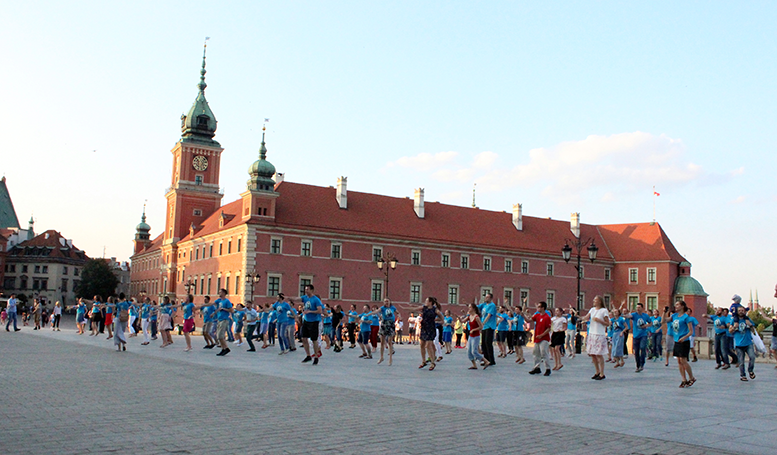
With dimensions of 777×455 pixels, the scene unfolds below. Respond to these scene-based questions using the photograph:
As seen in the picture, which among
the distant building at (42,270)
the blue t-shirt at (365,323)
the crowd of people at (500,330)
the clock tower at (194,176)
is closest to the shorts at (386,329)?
the crowd of people at (500,330)

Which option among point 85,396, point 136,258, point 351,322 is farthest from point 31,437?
point 136,258

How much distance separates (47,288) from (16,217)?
2377 cm

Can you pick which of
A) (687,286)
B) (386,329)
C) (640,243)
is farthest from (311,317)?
(640,243)

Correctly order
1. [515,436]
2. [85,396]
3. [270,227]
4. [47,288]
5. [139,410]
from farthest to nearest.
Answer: [47,288] < [270,227] < [85,396] < [139,410] < [515,436]

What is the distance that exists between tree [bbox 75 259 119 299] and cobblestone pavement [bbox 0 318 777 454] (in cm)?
8470

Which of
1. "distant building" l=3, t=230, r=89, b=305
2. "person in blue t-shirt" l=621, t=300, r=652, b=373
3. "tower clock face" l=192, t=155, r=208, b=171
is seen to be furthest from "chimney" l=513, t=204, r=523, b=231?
"distant building" l=3, t=230, r=89, b=305

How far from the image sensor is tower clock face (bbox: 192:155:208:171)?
75812 mm

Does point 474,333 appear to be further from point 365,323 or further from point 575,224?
point 575,224

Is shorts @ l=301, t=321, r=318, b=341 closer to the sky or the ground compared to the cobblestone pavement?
closer to the sky

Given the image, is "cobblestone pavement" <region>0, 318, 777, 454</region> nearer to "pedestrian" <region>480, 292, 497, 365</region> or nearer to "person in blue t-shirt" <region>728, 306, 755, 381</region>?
"person in blue t-shirt" <region>728, 306, 755, 381</region>

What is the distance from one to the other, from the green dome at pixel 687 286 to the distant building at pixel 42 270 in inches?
3357

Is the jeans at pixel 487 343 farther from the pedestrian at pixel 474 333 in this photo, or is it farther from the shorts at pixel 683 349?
the shorts at pixel 683 349

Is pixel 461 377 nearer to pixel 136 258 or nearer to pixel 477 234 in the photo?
pixel 477 234

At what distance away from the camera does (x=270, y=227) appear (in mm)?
56344
